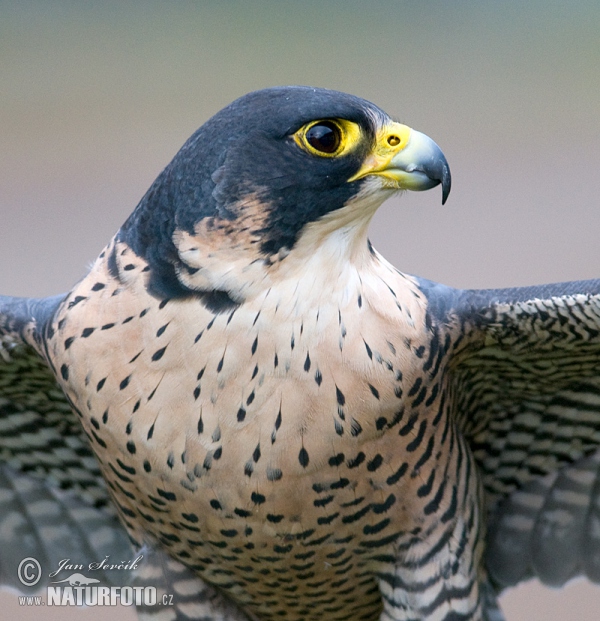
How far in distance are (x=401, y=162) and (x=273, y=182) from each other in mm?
310

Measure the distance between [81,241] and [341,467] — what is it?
514 cm

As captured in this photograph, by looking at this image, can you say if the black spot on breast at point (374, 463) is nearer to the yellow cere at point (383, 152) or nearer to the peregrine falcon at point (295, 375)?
the peregrine falcon at point (295, 375)

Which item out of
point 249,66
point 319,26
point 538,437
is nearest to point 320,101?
point 538,437

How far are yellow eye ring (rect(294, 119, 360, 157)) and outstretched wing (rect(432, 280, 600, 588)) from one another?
55cm

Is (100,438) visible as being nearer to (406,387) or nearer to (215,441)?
(215,441)

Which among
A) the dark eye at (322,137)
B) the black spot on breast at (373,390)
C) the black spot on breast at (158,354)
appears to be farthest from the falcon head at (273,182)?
the black spot on breast at (373,390)

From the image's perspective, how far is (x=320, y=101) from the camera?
7.62ft

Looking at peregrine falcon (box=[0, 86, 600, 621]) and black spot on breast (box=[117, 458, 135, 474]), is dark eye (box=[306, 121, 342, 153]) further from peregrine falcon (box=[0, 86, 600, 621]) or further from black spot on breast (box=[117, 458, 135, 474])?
black spot on breast (box=[117, 458, 135, 474])

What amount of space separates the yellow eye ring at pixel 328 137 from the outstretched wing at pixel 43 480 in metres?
0.92

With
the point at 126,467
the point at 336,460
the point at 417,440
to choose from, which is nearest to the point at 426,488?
the point at 417,440

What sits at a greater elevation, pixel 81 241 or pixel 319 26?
pixel 319 26

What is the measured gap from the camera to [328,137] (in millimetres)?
2352

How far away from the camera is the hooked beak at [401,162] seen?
240cm

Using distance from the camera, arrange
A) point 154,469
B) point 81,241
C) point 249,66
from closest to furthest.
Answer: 1. point 154,469
2. point 81,241
3. point 249,66
